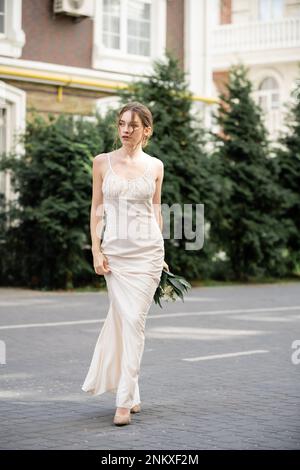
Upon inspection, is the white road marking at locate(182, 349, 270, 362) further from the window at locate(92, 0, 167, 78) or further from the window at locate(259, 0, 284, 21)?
the window at locate(259, 0, 284, 21)

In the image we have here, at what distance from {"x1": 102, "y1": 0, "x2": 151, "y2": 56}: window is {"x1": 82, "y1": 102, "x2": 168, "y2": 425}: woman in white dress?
1684cm

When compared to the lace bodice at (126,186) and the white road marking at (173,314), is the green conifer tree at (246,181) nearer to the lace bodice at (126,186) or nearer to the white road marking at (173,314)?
the white road marking at (173,314)

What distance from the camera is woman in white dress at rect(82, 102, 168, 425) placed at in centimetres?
721

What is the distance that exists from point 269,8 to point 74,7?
1786 cm

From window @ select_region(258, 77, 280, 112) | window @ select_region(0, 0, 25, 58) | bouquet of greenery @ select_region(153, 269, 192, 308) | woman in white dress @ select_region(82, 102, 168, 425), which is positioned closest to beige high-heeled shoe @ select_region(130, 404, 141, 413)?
woman in white dress @ select_region(82, 102, 168, 425)

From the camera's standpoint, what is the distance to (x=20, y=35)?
21250 millimetres

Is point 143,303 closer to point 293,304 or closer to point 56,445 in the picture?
point 56,445

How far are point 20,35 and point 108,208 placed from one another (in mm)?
14572

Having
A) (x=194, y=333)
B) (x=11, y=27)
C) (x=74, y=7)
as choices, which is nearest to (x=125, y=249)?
(x=194, y=333)

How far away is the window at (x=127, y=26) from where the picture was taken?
23.9m

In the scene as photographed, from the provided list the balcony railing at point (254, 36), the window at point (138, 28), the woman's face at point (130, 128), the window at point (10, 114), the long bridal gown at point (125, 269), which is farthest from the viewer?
the balcony railing at point (254, 36)

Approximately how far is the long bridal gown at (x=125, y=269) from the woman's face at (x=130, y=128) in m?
0.23

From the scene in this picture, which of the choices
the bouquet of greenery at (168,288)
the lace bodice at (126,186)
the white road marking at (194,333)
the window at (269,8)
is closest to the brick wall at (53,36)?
the white road marking at (194,333)

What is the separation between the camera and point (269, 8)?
3841 centimetres
